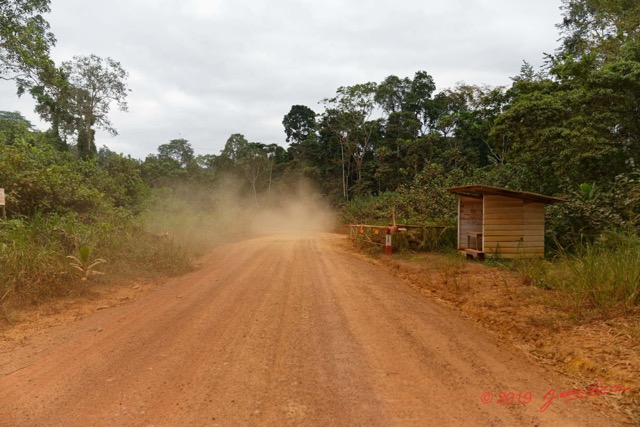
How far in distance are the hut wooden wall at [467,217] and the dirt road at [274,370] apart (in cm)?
671

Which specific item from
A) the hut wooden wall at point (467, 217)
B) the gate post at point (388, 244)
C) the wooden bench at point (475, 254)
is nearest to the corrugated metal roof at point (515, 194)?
the wooden bench at point (475, 254)

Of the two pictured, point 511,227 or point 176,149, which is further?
point 176,149

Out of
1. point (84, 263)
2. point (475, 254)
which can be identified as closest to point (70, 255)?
point (84, 263)

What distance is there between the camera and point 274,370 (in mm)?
3432

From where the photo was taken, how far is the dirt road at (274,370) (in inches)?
107

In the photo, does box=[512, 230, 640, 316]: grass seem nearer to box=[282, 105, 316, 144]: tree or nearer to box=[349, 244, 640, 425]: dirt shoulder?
box=[349, 244, 640, 425]: dirt shoulder

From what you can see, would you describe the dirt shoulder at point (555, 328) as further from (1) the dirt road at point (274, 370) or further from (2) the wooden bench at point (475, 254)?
(2) the wooden bench at point (475, 254)

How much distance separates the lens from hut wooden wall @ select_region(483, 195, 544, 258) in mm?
10180

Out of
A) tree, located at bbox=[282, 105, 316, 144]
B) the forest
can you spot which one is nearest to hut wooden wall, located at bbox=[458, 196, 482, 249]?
the forest

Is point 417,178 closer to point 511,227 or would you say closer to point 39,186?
point 511,227

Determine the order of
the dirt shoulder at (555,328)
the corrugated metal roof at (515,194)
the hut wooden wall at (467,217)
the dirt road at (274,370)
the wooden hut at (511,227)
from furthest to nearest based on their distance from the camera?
the hut wooden wall at (467,217), the wooden hut at (511,227), the corrugated metal roof at (515,194), the dirt shoulder at (555,328), the dirt road at (274,370)

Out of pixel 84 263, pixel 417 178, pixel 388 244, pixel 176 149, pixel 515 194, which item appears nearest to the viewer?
pixel 84 263

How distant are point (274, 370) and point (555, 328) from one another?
328cm

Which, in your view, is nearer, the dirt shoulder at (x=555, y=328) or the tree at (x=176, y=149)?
the dirt shoulder at (x=555, y=328)
